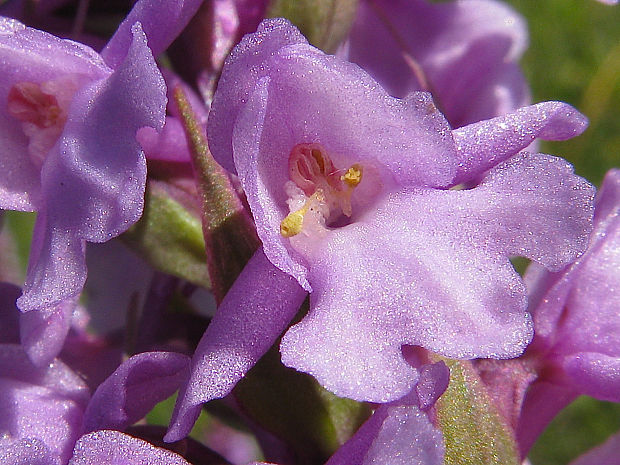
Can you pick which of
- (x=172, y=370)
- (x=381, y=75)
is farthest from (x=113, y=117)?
(x=381, y=75)

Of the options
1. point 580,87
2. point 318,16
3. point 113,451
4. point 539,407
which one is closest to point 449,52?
point 318,16

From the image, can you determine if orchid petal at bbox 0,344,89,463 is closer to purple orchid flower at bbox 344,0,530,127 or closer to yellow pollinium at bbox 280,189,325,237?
yellow pollinium at bbox 280,189,325,237

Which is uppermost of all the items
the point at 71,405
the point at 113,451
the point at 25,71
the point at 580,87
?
the point at 25,71

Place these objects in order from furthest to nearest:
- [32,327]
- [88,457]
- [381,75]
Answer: [381,75], [32,327], [88,457]

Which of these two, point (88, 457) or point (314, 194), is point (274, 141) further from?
point (88, 457)

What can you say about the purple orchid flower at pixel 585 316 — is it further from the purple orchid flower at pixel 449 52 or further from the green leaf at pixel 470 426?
the purple orchid flower at pixel 449 52

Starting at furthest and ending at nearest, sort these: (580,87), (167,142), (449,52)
A: 1. (580,87)
2. (449,52)
3. (167,142)

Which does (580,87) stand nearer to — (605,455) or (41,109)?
(605,455)
